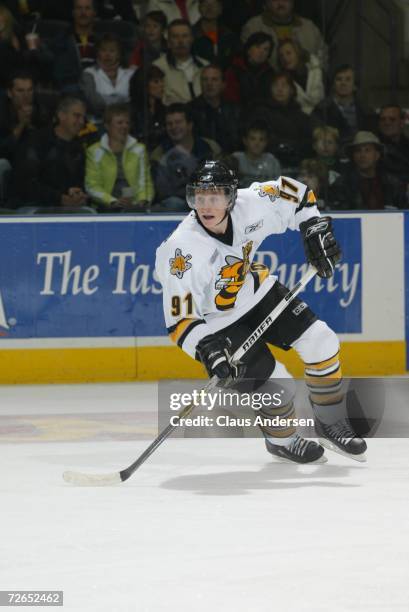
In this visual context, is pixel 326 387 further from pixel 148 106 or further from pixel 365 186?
pixel 148 106

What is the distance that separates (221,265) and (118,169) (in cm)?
294

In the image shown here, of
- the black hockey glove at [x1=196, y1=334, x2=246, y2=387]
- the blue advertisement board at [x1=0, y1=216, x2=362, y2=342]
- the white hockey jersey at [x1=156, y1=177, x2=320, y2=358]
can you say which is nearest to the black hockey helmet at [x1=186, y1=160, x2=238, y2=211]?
the white hockey jersey at [x1=156, y1=177, x2=320, y2=358]

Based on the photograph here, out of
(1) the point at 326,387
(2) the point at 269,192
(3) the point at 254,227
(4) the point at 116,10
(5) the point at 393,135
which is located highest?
(4) the point at 116,10

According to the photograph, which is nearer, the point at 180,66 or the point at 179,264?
→ the point at 179,264

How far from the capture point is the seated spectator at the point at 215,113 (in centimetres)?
762

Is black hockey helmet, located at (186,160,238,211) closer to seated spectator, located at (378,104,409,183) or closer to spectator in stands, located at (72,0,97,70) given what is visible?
spectator in stands, located at (72,0,97,70)

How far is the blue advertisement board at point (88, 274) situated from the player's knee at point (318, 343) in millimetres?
2414

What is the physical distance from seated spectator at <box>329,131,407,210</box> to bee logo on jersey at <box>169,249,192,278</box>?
3250mm

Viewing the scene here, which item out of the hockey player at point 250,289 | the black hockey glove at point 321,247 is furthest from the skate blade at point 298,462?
the black hockey glove at point 321,247

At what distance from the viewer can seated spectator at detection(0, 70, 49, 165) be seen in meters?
7.36

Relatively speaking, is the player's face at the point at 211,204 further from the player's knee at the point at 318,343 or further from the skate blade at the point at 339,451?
the skate blade at the point at 339,451

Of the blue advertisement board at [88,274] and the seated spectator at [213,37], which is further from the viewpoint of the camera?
the seated spectator at [213,37]

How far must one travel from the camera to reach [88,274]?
23.3 feet

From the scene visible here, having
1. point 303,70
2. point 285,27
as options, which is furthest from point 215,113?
point 285,27
